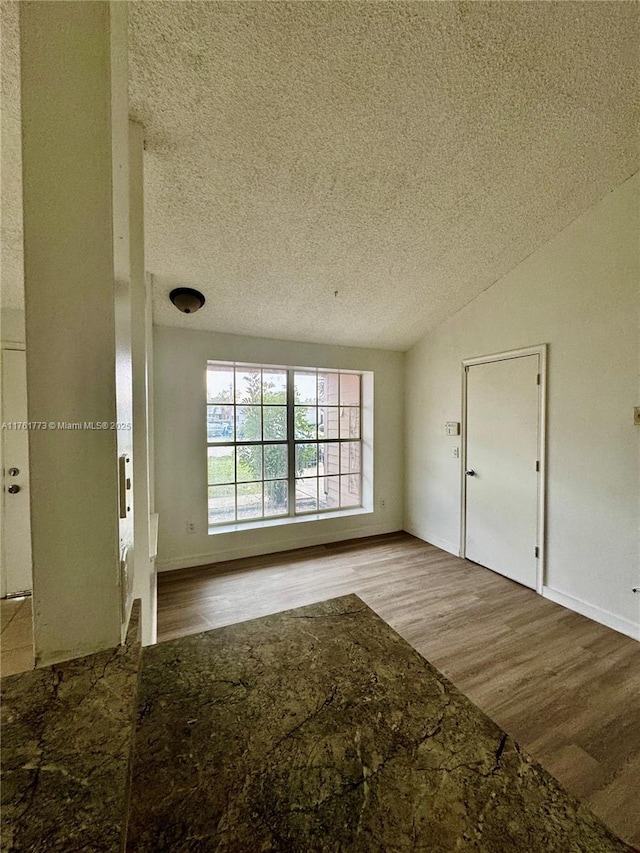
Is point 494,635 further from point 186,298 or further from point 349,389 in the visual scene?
point 186,298

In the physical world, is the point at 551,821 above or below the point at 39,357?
below

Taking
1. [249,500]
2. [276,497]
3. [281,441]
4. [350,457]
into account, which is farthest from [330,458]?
[249,500]

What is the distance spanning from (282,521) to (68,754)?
10.9ft

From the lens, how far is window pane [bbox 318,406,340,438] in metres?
3.99

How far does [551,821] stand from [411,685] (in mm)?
247

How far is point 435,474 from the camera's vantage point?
3770mm

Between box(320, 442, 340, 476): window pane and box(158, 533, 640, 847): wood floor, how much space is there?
2.90 feet

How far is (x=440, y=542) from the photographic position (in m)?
3.67

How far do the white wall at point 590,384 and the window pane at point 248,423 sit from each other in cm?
238

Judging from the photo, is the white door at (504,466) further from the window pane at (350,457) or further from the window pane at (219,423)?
the window pane at (219,423)

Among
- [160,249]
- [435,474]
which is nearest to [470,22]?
[160,249]

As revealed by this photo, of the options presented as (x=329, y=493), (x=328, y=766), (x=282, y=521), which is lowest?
(x=282, y=521)

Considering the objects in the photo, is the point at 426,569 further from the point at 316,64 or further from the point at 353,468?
the point at 316,64

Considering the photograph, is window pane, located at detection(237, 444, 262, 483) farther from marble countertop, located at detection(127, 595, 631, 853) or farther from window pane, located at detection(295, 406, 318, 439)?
marble countertop, located at detection(127, 595, 631, 853)
